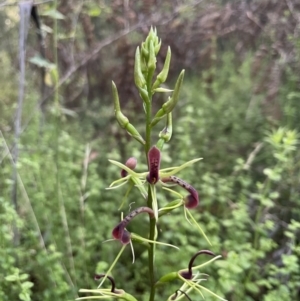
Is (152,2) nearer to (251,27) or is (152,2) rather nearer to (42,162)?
(251,27)

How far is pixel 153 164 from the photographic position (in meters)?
0.94

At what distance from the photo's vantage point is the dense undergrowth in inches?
60.6

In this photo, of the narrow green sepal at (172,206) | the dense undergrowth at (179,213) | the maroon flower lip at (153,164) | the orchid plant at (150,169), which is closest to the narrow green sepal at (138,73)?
the orchid plant at (150,169)

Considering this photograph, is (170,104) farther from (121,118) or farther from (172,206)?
(172,206)

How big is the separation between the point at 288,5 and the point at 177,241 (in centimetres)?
178

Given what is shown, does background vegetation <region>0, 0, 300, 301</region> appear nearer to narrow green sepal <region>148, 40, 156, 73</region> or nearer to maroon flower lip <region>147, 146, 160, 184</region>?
maroon flower lip <region>147, 146, 160, 184</region>

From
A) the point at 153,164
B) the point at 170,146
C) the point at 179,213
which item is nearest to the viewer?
the point at 153,164

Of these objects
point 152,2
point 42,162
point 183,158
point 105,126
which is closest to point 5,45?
point 105,126

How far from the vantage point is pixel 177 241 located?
1.94 m

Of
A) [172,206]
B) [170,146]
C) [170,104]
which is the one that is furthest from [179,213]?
[170,104]

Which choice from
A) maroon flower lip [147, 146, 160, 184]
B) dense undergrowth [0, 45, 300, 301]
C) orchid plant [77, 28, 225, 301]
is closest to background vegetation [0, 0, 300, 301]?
dense undergrowth [0, 45, 300, 301]

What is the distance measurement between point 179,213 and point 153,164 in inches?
45.9

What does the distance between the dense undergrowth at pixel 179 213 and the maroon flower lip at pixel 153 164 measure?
0.49 meters

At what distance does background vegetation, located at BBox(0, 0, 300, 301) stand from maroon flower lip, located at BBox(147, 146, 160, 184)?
51 centimetres
